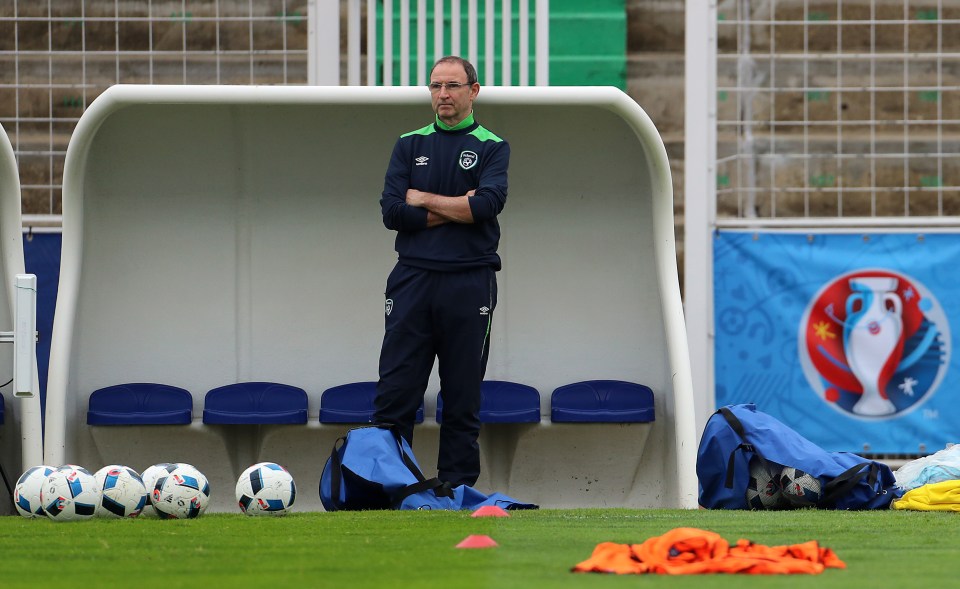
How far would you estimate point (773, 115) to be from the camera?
8195 millimetres

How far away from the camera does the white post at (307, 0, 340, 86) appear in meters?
7.64

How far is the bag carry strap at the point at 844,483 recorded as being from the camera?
538cm

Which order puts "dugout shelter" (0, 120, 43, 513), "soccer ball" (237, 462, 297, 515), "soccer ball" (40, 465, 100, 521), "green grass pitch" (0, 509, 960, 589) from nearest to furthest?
"green grass pitch" (0, 509, 960, 589) → "soccer ball" (40, 465, 100, 521) → "soccer ball" (237, 462, 297, 515) → "dugout shelter" (0, 120, 43, 513)

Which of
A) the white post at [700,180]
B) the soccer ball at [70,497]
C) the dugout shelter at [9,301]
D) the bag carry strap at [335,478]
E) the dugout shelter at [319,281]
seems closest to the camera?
the soccer ball at [70,497]

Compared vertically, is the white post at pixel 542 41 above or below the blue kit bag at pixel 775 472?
above

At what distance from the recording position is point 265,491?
5.05 meters

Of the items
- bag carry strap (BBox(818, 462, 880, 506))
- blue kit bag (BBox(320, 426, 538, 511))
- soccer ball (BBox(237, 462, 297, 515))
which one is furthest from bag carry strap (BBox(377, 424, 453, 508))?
bag carry strap (BBox(818, 462, 880, 506))

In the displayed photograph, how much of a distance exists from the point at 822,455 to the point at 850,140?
309 cm

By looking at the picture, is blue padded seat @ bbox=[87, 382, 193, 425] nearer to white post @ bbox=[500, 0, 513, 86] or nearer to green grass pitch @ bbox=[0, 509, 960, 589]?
green grass pitch @ bbox=[0, 509, 960, 589]

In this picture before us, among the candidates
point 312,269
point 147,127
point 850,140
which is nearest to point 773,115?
point 850,140

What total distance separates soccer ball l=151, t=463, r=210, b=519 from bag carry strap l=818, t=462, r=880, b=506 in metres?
2.26

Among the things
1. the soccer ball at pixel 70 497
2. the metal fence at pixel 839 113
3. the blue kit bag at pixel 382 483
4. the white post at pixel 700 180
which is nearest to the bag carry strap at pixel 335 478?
the blue kit bag at pixel 382 483

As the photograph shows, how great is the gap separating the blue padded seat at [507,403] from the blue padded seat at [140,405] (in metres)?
1.16

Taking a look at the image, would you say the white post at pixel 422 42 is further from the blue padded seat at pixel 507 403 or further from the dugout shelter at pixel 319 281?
the blue padded seat at pixel 507 403
